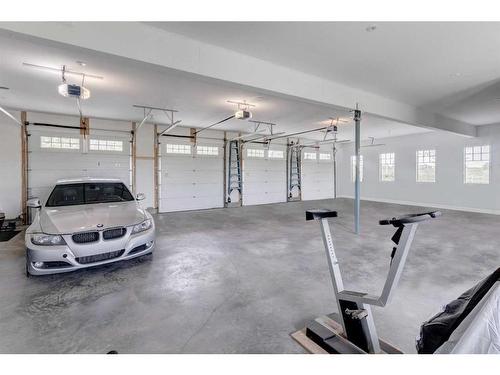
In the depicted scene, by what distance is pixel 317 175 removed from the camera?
41.7ft

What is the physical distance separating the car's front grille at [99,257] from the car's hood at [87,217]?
0.34 m

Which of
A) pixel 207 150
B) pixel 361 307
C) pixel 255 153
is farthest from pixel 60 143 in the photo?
pixel 361 307

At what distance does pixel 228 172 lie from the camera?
995 cm

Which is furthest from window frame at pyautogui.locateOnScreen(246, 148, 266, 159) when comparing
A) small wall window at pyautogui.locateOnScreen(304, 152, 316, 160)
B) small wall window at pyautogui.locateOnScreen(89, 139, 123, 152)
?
small wall window at pyautogui.locateOnScreen(89, 139, 123, 152)

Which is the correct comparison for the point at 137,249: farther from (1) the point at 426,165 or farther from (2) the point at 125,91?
(1) the point at 426,165

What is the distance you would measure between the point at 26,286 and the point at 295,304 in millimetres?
3030

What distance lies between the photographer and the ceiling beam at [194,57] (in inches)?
97.4

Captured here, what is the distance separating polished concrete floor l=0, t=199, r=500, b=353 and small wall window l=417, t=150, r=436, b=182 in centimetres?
571

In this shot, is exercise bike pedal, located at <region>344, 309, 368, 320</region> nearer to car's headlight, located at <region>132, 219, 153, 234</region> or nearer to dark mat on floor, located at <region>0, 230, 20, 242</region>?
car's headlight, located at <region>132, 219, 153, 234</region>

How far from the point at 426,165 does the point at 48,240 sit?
12.1 m

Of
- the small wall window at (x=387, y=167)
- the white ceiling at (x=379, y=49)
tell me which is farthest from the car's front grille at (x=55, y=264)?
the small wall window at (x=387, y=167)

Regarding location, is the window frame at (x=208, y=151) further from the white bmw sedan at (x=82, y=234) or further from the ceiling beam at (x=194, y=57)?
the ceiling beam at (x=194, y=57)
